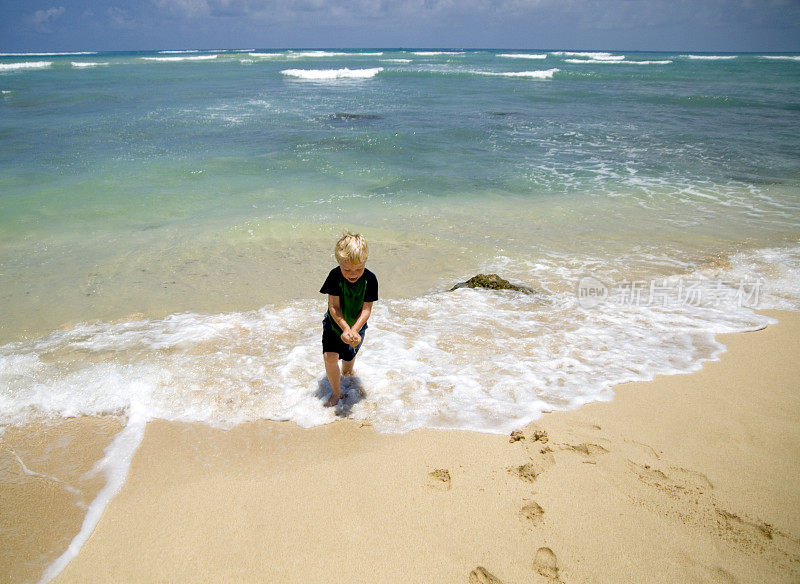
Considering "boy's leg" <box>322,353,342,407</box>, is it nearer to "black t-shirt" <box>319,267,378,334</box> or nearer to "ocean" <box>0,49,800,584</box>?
"ocean" <box>0,49,800,584</box>

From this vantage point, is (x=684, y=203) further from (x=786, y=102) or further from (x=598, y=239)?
(x=786, y=102)

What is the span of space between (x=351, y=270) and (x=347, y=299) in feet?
0.95

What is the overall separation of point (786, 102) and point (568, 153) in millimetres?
17551

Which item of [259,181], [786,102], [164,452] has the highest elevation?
[786,102]

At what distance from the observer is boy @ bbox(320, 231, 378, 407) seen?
2.76 m

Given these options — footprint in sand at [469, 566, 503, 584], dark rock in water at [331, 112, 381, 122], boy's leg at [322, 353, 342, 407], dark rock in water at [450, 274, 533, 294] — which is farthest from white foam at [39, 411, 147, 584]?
dark rock in water at [331, 112, 381, 122]

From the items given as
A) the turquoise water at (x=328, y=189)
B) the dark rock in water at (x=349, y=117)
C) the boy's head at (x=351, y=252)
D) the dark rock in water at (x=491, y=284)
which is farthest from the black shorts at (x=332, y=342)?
the dark rock in water at (x=349, y=117)

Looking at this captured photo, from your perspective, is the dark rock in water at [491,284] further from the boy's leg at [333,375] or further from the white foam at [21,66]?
the white foam at [21,66]

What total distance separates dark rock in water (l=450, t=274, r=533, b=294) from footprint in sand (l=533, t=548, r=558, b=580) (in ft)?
11.0

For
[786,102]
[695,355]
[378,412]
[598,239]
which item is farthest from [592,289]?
[786,102]

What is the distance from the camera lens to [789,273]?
5.68m

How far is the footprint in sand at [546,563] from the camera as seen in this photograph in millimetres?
2146

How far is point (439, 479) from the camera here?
2.68 m

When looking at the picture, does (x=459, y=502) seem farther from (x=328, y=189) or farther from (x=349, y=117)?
(x=349, y=117)
